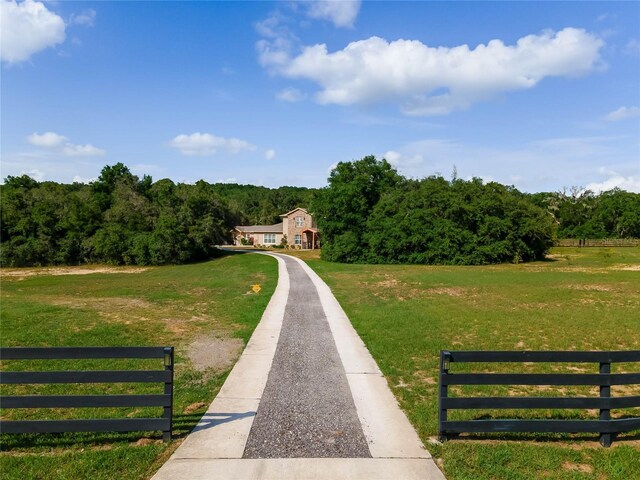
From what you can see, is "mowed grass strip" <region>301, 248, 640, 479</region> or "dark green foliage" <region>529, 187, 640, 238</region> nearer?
"mowed grass strip" <region>301, 248, 640, 479</region>

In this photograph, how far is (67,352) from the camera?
539 cm

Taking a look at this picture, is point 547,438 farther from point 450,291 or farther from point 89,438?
point 450,291

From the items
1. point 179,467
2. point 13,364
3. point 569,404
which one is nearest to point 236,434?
point 179,467

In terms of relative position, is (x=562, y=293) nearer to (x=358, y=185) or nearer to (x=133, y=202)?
(x=358, y=185)

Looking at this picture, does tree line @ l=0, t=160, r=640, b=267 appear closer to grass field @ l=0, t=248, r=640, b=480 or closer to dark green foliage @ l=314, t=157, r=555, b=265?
dark green foliage @ l=314, t=157, r=555, b=265

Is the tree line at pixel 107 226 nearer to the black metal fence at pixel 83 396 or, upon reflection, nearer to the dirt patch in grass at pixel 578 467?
the black metal fence at pixel 83 396

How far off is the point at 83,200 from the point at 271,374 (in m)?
52.9

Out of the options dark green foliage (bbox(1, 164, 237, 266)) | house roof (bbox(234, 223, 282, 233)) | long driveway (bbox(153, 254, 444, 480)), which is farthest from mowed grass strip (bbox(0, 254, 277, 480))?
house roof (bbox(234, 223, 282, 233))

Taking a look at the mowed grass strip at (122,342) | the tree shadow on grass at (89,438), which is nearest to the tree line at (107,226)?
the mowed grass strip at (122,342)

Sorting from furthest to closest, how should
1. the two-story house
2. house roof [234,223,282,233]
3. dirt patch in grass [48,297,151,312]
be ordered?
1. house roof [234,223,282,233]
2. the two-story house
3. dirt patch in grass [48,297,151,312]

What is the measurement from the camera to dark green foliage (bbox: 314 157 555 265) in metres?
42.1

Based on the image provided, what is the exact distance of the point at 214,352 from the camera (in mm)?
10078

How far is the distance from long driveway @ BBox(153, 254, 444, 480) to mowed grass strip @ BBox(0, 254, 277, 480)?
0.46 meters

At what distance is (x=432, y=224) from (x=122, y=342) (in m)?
36.8
